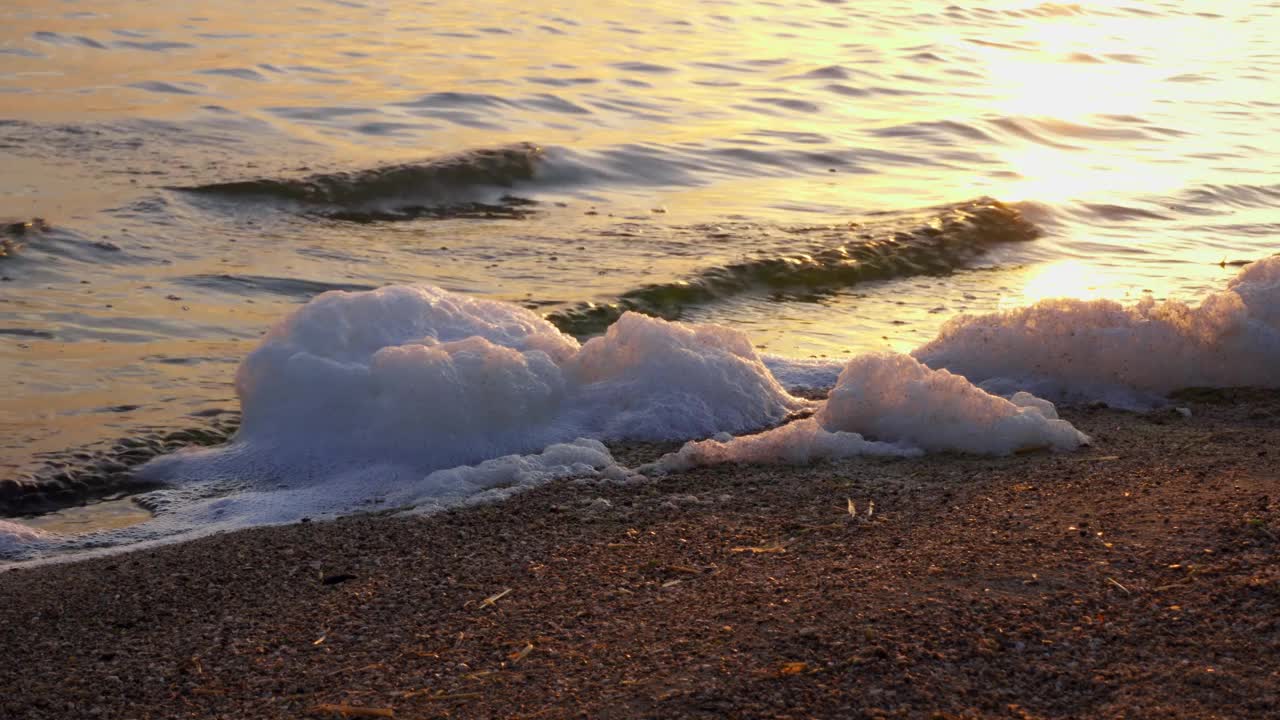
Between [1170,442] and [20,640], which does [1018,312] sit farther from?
[20,640]

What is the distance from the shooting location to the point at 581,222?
938 cm

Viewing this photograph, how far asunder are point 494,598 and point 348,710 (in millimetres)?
682

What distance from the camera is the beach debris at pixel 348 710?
2783 millimetres

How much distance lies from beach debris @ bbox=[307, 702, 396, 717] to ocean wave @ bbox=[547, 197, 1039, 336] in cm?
430

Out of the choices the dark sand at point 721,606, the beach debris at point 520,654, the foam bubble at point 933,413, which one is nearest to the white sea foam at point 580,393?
the foam bubble at point 933,413

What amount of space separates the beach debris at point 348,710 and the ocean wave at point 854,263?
4.30 metres

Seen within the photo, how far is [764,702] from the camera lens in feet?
8.92

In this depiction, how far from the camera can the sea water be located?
211 inches

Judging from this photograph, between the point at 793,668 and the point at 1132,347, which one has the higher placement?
the point at 793,668

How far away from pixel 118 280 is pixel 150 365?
147cm

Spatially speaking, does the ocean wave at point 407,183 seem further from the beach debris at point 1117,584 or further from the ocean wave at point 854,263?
the beach debris at point 1117,584

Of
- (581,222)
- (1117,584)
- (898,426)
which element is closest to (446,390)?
(898,426)

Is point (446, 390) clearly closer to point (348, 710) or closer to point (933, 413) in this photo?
point (933, 413)

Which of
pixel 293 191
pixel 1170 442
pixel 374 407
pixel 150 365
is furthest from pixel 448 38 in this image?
pixel 1170 442
